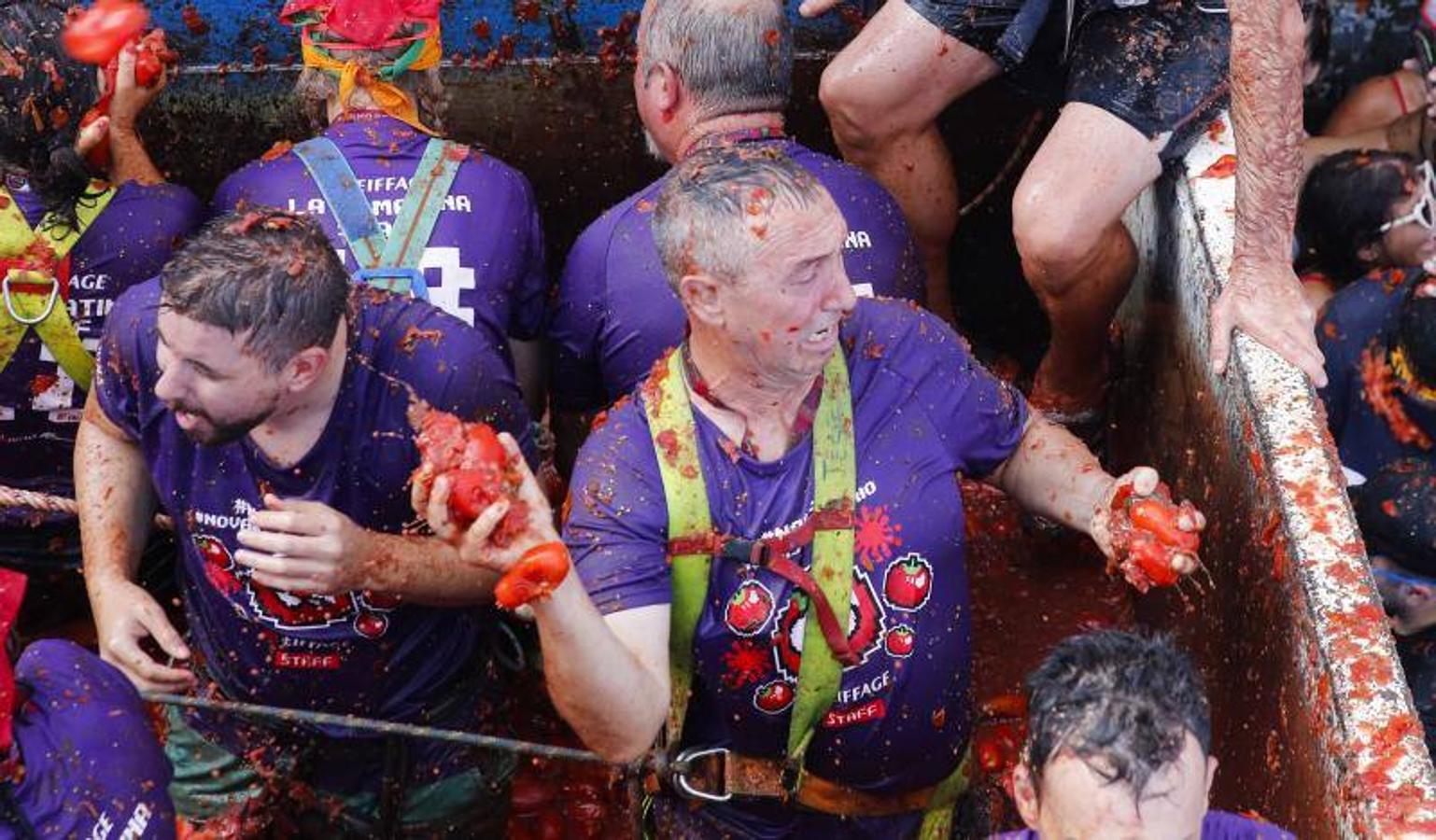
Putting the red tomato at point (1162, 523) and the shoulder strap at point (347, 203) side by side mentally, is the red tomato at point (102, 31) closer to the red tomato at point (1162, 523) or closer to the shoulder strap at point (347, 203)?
the shoulder strap at point (347, 203)

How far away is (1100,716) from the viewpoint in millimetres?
2738

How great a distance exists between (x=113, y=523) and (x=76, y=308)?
0.59m

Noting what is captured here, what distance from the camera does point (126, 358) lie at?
3.52 m

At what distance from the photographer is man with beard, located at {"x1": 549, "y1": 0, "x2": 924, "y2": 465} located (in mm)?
4137

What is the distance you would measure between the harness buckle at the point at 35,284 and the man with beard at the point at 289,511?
36 centimetres

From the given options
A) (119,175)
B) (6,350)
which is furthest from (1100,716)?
(119,175)

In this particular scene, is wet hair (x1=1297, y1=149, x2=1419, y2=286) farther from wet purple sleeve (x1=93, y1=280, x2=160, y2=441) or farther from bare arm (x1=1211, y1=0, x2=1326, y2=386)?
wet purple sleeve (x1=93, y1=280, x2=160, y2=441)

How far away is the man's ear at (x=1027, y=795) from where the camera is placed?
2.80m

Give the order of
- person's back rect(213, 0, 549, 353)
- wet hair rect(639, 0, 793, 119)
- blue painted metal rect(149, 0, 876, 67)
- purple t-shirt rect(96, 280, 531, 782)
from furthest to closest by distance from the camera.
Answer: blue painted metal rect(149, 0, 876, 67)
wet hair rect(639, 0, 793, 119)
person's back rect(213, 0, 549, 353)
purple t-shirt rect(96, 280, 531, 782)

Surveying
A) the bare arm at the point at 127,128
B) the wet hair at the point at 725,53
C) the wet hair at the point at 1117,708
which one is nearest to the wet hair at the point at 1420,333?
the wet hair at the point at 1117,708

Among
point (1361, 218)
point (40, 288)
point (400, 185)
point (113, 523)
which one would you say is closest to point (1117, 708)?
point (113, 523)

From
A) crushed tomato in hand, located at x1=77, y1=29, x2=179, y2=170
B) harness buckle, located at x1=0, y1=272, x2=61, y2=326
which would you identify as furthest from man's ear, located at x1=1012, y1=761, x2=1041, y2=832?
crushed tomato in hand, located at x1=77, y1=29, x2=179, y2=170

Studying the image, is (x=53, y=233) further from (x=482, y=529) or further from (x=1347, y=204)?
(x=1347, y=204)

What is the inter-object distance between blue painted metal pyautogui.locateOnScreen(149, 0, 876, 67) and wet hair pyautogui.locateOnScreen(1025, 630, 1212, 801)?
3214 millimetres
